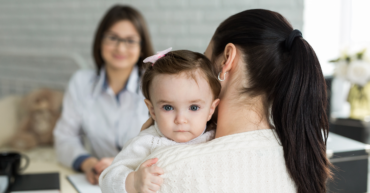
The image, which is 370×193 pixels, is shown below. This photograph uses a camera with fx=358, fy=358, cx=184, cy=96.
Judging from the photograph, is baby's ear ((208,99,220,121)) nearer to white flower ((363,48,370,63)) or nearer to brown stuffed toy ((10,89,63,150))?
white flower ((363,48,370,63))

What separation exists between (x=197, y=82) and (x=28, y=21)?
304 centimetres

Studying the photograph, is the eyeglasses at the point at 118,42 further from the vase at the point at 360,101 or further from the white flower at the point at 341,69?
the vase at the point at 360,101

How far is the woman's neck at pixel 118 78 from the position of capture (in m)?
2.08

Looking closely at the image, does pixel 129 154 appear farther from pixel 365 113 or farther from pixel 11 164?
pixel 365 113

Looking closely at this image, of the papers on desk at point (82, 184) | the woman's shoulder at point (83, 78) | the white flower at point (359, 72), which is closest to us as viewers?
the papers on desk at point (82, 184)

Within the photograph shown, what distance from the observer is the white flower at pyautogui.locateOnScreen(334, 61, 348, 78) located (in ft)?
5.93

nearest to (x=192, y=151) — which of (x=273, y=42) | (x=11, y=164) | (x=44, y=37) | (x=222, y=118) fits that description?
(x=222, y=118)

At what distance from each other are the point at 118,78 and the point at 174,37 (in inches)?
22.2

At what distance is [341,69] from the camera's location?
182 cm

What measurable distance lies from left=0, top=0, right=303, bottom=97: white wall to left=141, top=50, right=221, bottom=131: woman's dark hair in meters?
1.32

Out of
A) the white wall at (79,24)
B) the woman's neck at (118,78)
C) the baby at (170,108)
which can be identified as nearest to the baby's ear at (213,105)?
the baby at (170,108)

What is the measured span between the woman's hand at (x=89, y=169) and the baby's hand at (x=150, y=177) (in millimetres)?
714

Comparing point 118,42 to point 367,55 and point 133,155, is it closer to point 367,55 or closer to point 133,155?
point 133,155

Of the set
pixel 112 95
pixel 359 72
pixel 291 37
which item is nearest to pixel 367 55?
pixel 359 72
